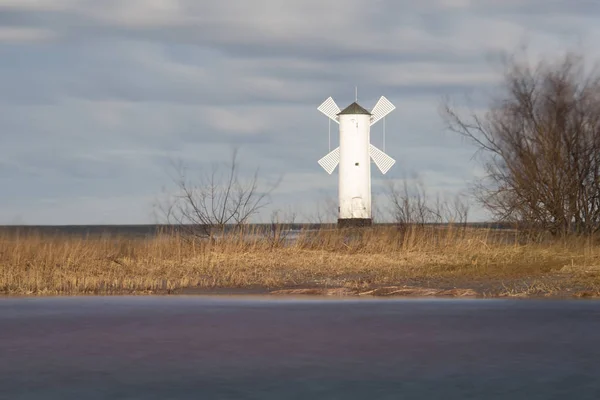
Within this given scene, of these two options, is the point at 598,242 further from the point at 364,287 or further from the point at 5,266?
the point at 5,266

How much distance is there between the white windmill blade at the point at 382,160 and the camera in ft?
140

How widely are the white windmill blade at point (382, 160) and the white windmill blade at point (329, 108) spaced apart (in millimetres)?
2943

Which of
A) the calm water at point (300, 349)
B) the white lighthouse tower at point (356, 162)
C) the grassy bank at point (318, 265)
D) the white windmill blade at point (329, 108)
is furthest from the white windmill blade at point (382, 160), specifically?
the calm water at point (300, 349)

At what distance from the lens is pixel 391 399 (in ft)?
24.5

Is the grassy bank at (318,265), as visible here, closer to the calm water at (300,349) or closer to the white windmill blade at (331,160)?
the calm water at (300,349)

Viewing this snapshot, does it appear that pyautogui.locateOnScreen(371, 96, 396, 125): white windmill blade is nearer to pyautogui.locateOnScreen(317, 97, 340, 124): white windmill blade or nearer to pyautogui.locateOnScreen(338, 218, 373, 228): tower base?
pyautogui.locateOnScreen(317, 97, 340, 124): white windmill blade

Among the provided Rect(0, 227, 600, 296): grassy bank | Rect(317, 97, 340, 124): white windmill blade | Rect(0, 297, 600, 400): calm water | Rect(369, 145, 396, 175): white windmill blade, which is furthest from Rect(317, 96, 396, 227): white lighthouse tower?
Rect(0, 297, 600, 400): calm water

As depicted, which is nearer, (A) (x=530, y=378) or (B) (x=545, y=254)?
(A) (x=530, y=378)

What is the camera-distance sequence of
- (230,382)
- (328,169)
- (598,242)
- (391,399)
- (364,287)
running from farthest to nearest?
(328,169) → (598,242) → (364,287) → (230,382) → (391,399)

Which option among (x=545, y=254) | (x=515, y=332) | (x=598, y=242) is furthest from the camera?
(x=598, y=242)

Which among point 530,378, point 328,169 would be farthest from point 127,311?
point 328,169

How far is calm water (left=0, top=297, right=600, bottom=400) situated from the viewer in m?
7.88

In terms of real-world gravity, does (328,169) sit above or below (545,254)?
above

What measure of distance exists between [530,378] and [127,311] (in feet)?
21.3
